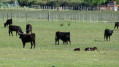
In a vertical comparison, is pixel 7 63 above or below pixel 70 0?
above

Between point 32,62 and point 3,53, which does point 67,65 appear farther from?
point 3,53

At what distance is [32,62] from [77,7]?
271 ft

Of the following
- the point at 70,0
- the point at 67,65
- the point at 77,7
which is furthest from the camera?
the point at 70,0

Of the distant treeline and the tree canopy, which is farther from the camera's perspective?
the tree canopy

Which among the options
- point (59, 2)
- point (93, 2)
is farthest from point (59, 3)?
point (93, 2)

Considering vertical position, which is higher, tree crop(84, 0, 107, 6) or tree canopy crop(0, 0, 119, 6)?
tree crop(84, 0, 107, 6)

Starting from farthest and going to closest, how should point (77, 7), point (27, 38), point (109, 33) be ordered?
point (77, 7) → point (109, 33) → point (27, 38)

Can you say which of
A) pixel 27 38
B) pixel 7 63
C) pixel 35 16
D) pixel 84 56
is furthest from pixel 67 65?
pixel 35 16

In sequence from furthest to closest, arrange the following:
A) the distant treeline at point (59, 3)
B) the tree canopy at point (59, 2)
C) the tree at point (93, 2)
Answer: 1. the tree canopy at point (59, 2)
2. the distant treeline at point (59, 3)
3. the tree at point (93, 2)

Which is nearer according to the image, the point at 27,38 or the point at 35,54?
the point at 35,54

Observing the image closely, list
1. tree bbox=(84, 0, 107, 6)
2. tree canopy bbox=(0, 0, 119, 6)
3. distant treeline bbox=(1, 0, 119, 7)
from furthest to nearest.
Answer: tree canopy bbox=(0, 0, 119, 6) → distant treeline bbox=(1, 0, 119, 7) → tree bbox=(84, 0, 107, 6)

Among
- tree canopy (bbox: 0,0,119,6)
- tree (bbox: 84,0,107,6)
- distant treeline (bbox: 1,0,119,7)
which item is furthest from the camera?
tree canopy (bbox: 0,0,119,6)

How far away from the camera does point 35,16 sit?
6969 centimetres

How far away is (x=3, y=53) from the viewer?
19.6 meters
